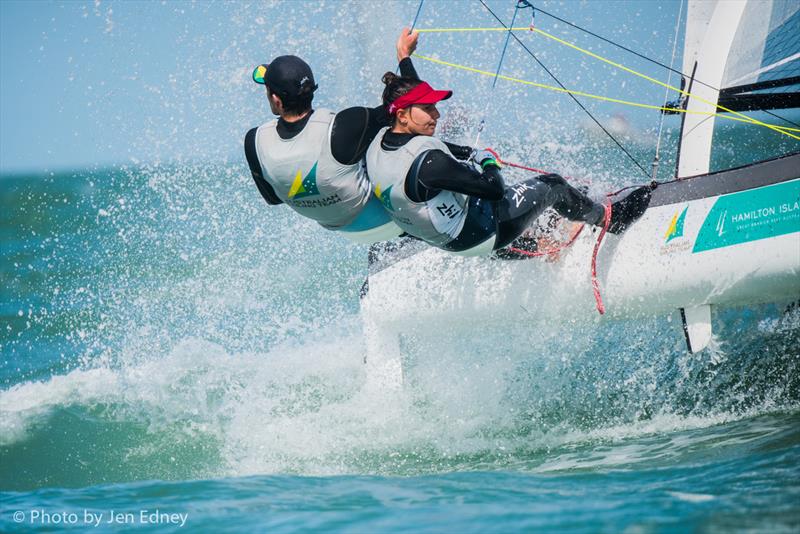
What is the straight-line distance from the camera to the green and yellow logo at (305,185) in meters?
3.54

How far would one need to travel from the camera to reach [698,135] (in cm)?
475

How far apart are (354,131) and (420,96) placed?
0.33 meters

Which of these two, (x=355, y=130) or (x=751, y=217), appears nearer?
(x=355, y=130)

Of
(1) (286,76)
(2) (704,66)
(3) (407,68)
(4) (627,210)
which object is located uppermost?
(2) (704,66)

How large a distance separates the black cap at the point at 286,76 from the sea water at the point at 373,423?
1.65m

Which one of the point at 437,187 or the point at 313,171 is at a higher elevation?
the point at 313,171

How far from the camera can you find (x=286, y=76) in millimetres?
3385

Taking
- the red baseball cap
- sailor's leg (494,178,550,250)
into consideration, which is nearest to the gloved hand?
sailor's leg (494,178,550,250)

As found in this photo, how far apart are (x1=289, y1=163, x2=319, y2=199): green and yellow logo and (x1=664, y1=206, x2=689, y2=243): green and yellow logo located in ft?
6.47

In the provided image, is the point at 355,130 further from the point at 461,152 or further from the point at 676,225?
the point at 676,225

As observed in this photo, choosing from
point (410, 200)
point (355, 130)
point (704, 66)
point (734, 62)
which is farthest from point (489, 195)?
point (734, 62)

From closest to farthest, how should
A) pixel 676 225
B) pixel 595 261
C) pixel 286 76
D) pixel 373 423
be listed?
pixel 286 76, pixel 676 225, pixel 595 261, pixel 373 423

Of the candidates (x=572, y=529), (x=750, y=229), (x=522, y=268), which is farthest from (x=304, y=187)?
(x=750, y=229)

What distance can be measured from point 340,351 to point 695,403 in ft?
8.11
